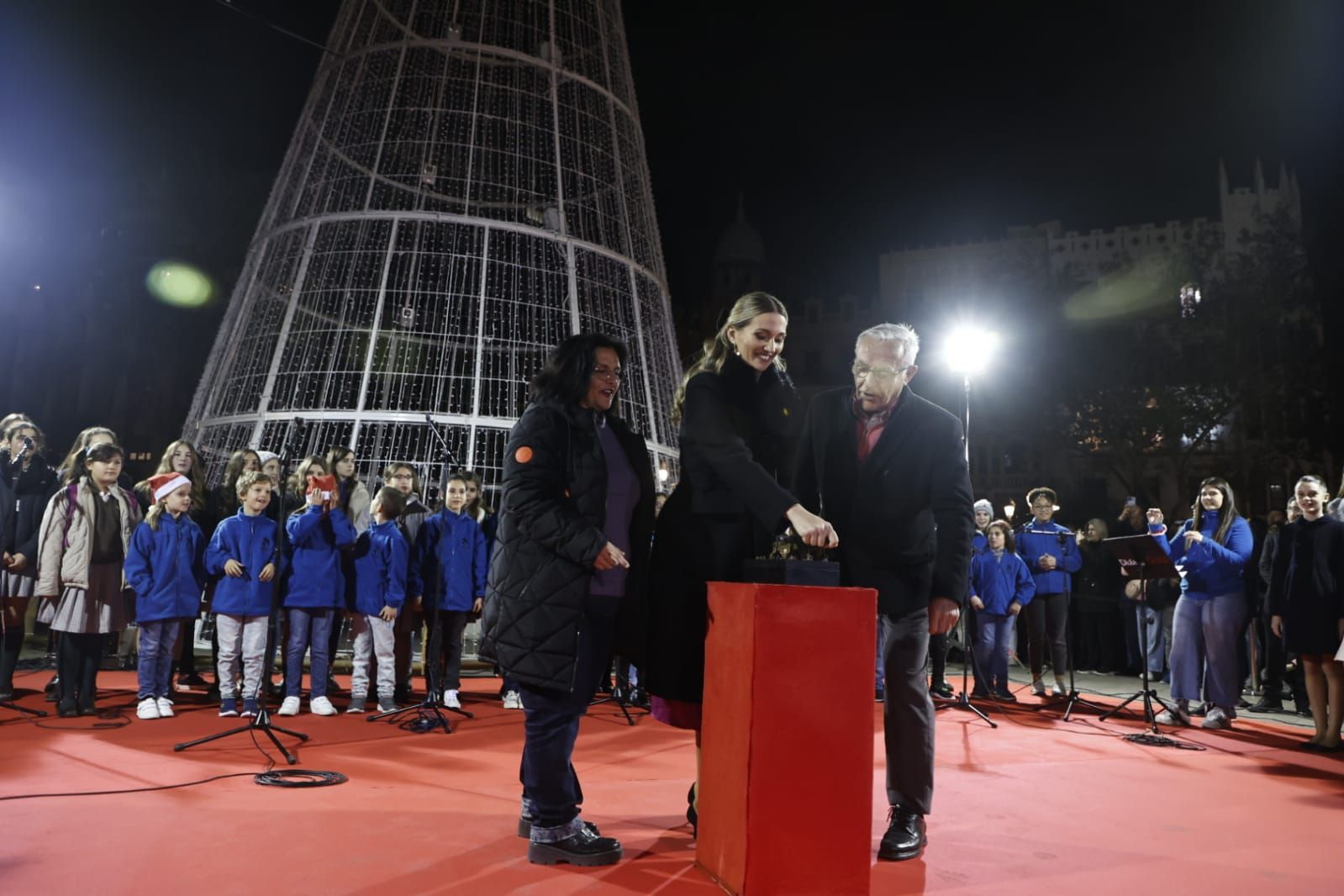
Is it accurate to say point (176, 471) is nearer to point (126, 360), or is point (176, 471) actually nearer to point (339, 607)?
point (339, 607)

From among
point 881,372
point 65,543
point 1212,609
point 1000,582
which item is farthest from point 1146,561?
point 65,543

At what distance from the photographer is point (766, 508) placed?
3.05 m

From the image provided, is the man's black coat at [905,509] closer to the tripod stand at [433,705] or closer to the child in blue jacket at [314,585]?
the tripod stand at [433,705]

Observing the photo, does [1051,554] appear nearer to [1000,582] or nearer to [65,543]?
[1000,582]

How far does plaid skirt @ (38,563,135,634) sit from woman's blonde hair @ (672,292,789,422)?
4859mm

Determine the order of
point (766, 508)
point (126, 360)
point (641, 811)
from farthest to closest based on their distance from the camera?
point (126, 360) < point (641, 811) < point (766, 508)

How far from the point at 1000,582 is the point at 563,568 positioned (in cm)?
658

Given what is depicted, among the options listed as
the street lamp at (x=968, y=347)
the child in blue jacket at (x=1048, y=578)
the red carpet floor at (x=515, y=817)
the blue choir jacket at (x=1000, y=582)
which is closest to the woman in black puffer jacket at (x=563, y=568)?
the red carpet floor at (x=515, y=817)

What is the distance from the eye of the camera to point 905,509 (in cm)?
349

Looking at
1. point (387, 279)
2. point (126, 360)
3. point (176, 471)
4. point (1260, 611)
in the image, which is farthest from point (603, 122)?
point (126, 360)

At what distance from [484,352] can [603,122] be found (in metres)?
3.67

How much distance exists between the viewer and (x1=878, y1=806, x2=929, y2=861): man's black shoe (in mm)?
3170

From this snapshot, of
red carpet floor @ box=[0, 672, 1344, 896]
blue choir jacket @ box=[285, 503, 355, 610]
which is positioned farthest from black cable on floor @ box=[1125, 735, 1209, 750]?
blue choir jacket @ box=[285, 503, 355, 610]

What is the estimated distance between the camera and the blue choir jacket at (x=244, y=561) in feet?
20.6
